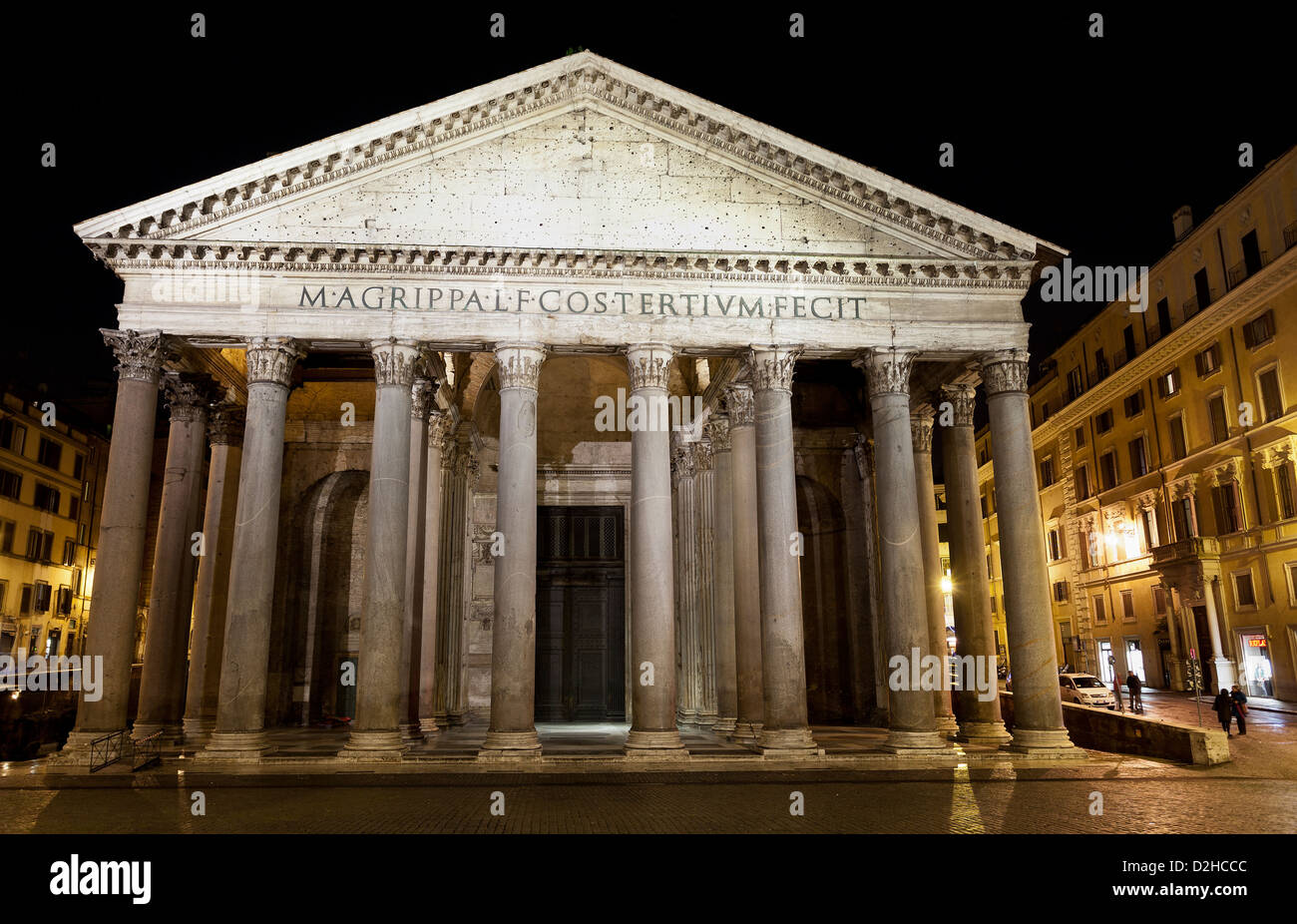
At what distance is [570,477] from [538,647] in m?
4.68

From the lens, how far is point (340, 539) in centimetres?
2406

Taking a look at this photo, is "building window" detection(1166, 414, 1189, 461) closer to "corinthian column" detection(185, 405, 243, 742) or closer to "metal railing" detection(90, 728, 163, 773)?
"corinthian column" detection(185, 405, 243, 742)

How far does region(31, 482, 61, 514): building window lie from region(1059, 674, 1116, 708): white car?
40.5 meters

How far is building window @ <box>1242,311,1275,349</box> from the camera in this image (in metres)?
27.6

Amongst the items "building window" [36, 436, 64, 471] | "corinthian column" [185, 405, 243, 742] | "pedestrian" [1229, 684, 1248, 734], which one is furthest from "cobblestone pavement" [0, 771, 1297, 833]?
"building window" [36, 436, 64, 471]

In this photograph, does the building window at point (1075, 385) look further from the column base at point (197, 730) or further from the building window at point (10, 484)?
the building window at point (10, 484)

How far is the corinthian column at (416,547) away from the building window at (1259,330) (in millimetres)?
25504

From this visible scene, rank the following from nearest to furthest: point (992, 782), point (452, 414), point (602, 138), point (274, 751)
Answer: point (992, 782) → point (274, 751) → point (602, 138) → point (452, 414)

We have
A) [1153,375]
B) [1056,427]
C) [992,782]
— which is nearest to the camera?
[992,782]

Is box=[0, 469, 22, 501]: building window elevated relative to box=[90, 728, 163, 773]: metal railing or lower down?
elevated

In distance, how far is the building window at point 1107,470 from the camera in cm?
3797

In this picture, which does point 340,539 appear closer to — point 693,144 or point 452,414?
point 452,414

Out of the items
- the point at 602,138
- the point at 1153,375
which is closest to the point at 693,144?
the point at 602,138

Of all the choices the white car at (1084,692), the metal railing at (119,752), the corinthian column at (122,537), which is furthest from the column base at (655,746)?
the white car at (1084,692)
